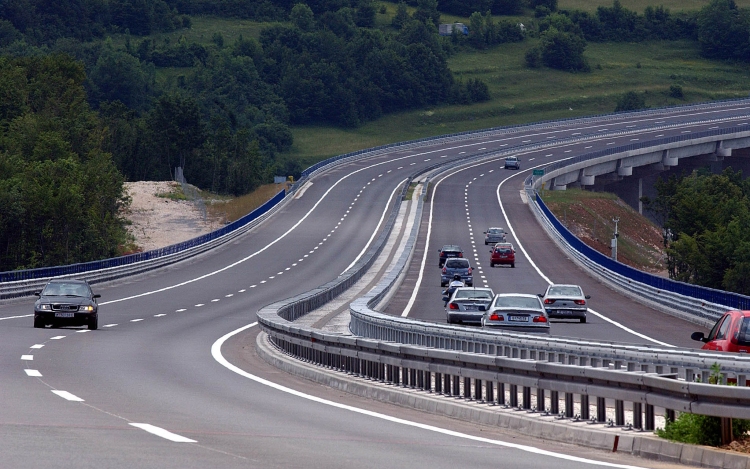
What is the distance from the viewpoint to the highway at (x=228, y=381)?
11391mm

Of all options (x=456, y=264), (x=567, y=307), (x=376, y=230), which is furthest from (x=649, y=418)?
(x=376, y=230)

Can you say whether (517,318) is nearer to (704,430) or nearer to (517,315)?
(517,315)

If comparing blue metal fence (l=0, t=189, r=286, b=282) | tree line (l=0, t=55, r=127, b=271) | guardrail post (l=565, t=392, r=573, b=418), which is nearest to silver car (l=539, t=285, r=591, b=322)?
blue metal fence (l=0, t=189, r=286, b=282)

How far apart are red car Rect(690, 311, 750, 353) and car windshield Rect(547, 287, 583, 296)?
21.8m

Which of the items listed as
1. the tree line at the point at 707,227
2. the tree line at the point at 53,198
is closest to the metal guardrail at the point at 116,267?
the tree line at the point at 53,198

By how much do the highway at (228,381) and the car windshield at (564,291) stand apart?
145cm

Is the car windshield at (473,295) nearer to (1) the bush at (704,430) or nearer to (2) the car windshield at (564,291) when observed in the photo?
(2) the car windshield at (564,291)

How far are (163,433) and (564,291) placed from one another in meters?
30.2

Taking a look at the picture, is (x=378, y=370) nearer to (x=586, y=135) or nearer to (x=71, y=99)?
(x=71, y=99)

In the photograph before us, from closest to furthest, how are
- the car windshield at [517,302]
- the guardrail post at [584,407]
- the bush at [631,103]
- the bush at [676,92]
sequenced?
the guardrail post at [584,407], the car windshield at [517,302], the bush at [631,103], the bush at [676,92]

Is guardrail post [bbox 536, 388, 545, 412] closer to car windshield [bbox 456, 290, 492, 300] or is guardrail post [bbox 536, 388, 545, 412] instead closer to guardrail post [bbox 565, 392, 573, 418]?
guardrail post [bbox 565, 392, 573, 418]

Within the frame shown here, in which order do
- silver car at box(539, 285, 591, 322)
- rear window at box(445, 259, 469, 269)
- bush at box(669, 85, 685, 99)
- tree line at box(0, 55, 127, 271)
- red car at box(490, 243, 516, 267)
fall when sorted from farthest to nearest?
bush at box(669, 85, 685, 99) → tree line at box(0, 55, 127, 271) → red car at box(490, 243, 516, 267) → rear window at box(445, 259, 469, 269) → silver car at box(539, 285, 591, 322)

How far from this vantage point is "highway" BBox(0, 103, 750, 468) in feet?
37.4

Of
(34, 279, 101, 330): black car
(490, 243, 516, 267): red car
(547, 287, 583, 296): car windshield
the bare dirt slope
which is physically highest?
(34, 279, 101, 330): black car
